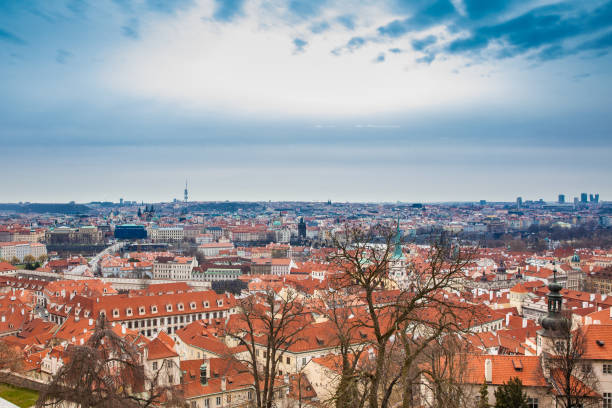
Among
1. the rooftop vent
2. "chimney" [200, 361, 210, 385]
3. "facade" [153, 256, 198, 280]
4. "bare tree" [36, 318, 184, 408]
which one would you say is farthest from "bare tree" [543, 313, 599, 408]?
"facade" [153, 256, 198, 280]

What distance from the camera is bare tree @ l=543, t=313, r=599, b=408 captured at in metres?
18.9

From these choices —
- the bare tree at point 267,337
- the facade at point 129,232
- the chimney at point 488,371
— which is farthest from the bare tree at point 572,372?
the facade at point 129,232

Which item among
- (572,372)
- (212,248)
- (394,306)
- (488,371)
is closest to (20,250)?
(212,248)

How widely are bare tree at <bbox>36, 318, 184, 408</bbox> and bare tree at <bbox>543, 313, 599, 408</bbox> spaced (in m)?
12.9

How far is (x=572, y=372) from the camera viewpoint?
2061cm

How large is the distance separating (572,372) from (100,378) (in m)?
16.3

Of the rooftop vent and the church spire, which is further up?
the church spire

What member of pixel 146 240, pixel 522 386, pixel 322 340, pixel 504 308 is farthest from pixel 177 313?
pixel 146 240

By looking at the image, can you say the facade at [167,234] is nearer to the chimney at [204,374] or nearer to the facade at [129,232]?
the facade at [129,232]

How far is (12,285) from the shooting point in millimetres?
68875

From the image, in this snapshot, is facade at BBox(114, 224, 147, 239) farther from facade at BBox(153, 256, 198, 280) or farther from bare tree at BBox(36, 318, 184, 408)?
bare tree at BBox(36, 318, 184, 408)

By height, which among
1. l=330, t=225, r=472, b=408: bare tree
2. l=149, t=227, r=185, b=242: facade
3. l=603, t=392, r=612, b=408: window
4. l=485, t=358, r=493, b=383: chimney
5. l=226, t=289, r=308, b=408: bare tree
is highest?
l=330, t=225, r=472, b=408: bare tree

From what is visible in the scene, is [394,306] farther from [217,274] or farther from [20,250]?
[20,250]

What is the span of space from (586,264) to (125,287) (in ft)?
237
